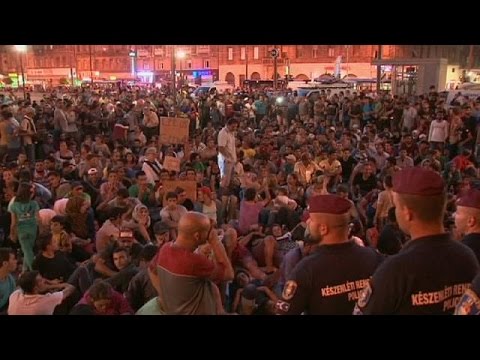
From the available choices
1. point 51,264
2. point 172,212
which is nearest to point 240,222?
point 172,212

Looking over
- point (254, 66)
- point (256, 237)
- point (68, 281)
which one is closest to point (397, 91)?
point (256, 237)

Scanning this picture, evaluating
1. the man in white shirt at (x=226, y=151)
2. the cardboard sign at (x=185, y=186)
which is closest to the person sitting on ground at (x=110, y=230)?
the cardboard sign at (x=185, y=186)

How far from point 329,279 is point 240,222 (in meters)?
4.99

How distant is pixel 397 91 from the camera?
2705 cm

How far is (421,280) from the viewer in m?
2.40

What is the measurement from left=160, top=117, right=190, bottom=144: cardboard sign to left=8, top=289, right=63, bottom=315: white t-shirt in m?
5.70

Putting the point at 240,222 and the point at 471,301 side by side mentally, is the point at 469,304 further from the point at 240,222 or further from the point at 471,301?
the point at 240,222

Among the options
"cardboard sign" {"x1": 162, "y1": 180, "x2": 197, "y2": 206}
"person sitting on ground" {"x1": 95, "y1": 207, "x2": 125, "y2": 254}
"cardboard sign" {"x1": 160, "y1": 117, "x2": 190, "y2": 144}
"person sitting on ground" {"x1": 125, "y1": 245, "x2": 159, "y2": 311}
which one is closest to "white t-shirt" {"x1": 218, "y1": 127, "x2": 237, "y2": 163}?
"cardboard sign" {"x1": 160, "y1": 117, "x2": 190, "y2": 144}

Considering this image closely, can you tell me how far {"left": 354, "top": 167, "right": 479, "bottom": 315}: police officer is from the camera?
94.1 inches

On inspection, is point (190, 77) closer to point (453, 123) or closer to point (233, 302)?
point (453, 123)

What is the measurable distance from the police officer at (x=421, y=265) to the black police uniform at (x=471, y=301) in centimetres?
11

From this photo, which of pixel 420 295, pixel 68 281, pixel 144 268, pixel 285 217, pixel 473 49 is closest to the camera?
pixel 420 295
